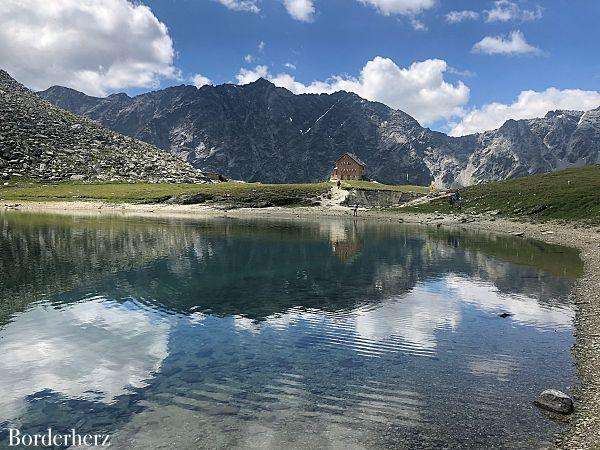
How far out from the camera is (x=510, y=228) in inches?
3703

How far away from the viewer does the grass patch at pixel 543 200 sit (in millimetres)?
93312

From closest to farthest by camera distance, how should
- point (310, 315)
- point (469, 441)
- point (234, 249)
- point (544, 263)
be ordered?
point (469, 441)
point (310, 315)
point (544, 263)
point (234, 249)

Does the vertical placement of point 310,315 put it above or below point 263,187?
below

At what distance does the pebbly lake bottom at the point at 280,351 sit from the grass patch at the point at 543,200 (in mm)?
53004

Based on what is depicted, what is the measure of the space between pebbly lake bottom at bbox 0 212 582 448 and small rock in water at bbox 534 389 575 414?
19.2 inches

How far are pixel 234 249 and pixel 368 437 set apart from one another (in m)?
47.6

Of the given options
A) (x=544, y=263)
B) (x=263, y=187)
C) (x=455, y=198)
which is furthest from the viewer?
(x=263, y=187)

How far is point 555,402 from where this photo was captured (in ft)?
54.0

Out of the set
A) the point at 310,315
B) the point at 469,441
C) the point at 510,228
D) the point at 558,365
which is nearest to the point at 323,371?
the point at 469,441

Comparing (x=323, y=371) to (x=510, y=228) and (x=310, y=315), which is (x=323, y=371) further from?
(x=510, y=228)

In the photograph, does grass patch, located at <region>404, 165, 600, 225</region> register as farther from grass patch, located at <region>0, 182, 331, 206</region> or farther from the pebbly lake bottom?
the pebbly lake bottom

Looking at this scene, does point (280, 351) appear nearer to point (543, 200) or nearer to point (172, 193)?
point (543, 200)

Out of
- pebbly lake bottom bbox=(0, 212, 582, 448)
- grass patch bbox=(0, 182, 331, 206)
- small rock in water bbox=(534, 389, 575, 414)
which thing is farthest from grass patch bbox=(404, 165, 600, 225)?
small rock in water bbox=(534, 389, 575, 414)

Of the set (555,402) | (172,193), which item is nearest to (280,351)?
(555,402)
